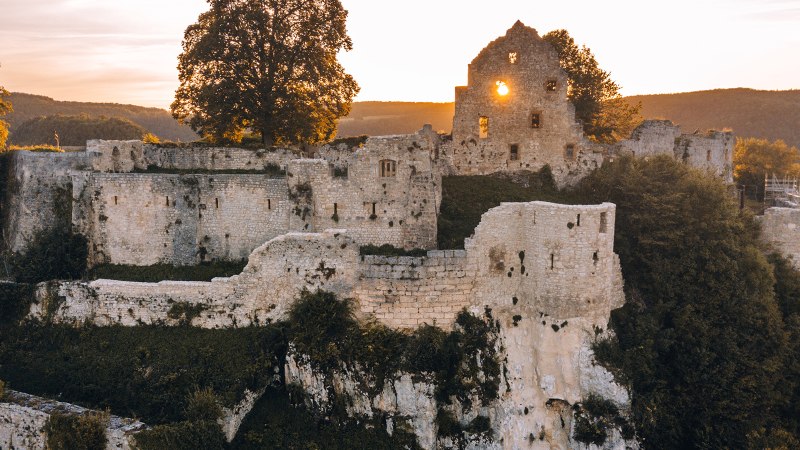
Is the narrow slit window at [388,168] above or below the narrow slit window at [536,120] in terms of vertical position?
below

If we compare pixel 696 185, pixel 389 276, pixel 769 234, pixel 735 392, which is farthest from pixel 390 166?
pixel 769 234

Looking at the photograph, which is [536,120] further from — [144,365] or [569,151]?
[144,365]

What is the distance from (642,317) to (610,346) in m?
1.73

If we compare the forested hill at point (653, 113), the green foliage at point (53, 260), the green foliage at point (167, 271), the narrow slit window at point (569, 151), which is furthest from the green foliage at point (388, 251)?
the forested hill at point (653, 113)

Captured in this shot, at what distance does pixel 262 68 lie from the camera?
2703 centimetres

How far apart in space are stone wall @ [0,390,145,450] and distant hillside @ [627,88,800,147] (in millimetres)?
63906

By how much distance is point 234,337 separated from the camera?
20.2 m

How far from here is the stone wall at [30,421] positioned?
18609 millimetres

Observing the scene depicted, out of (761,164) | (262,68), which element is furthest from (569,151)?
(761,164)

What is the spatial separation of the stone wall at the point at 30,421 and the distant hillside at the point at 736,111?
63906mm

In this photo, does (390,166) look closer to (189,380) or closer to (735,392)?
(189,380)

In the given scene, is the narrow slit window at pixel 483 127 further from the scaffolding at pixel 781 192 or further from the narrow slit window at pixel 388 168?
the scaffolding at pixel 781 192

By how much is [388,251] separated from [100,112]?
232 ft

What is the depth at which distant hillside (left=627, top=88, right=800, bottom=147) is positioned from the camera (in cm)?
6981
